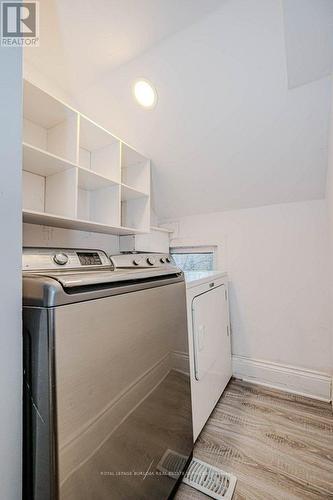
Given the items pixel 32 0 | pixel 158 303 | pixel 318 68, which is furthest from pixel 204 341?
pixel 32 0

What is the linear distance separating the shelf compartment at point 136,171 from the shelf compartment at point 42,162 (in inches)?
27.9

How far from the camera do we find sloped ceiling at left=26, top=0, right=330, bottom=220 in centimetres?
131

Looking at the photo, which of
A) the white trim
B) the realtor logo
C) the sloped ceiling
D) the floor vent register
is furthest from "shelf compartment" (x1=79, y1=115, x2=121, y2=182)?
the floor vent register

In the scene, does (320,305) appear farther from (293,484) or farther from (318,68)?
(318,68)

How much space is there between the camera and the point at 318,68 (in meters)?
1.31

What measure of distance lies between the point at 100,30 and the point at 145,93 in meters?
0.46

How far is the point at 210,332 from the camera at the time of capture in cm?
166

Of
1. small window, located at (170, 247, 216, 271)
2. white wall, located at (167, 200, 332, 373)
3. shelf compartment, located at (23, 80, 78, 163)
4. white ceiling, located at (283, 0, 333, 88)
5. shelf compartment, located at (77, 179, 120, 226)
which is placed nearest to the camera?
white ceiling, located at (283, 0, 333, 88)

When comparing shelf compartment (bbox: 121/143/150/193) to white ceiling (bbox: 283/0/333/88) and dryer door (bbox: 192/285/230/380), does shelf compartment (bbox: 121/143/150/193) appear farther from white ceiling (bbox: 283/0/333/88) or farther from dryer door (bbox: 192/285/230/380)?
white ceiling (bbox: 283/0/333/88)

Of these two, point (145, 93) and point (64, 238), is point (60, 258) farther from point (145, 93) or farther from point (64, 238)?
point (145, 93)

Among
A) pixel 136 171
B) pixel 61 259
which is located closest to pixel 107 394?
pixel 61 259

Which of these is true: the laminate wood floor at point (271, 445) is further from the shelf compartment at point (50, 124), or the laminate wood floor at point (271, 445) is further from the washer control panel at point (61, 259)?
the shelf compartment at point (50, 124)

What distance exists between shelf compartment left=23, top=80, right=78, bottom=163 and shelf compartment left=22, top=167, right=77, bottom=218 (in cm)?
14

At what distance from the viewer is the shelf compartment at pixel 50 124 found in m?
1.36
